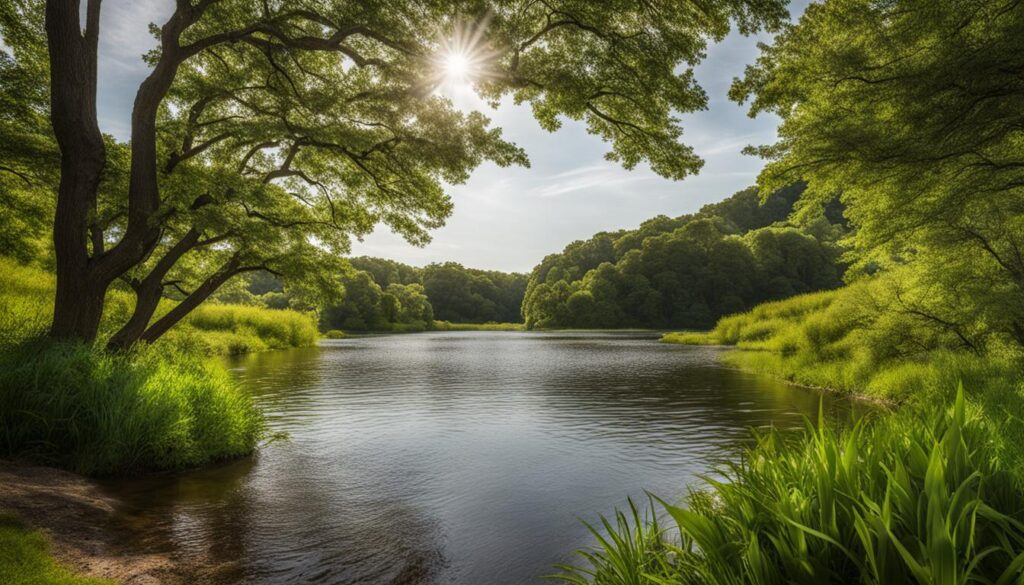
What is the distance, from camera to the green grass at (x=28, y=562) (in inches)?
Answer: 153

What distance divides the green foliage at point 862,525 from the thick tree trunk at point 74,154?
441 inches

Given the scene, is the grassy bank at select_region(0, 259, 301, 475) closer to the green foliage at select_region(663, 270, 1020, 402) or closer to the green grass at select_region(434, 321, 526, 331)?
the green foliage at select_region(663, 270, 1020, 402)

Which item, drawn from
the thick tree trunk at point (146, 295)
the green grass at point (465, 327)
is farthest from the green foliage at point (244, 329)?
the green grass at point (465, 327)

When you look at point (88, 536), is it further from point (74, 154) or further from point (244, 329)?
point (244, 329)

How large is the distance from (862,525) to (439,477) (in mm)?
7674

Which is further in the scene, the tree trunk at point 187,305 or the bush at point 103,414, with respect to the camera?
the tree trunk at point 187,305

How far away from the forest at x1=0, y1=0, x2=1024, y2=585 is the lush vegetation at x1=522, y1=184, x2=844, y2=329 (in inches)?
3201

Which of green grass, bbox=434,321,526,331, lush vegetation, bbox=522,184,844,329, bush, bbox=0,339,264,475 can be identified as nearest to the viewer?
bush, bbox=0,339,264,475

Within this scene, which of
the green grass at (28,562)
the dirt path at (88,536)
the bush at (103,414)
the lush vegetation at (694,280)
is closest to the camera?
the green grass at (28,562)

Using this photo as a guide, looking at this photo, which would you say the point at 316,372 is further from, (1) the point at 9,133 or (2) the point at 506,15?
(2) the point at 506,15

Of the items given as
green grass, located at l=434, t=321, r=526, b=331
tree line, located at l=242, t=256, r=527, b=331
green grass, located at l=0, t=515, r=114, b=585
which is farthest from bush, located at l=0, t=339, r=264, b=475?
green grass, located at l=434, t=321, r=526, b=331

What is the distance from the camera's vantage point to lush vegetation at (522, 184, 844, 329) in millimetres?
97188

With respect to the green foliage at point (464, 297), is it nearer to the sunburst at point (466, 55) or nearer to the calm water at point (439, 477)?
the calm water at point (439, 477)

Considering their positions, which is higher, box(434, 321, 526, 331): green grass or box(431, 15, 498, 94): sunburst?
box(431, 15, 498, 94): sunburst
